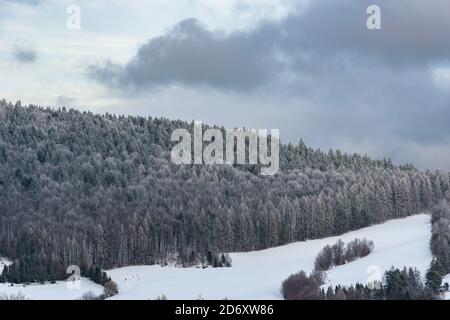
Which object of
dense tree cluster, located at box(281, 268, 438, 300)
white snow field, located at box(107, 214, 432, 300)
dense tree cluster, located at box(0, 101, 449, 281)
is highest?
dense tree cluster, located at box(0, 101, 449, 281)

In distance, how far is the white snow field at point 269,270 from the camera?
116 metres

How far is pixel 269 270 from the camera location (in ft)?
459

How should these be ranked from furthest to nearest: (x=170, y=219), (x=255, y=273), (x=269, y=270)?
(x=170, y=219), (x=269, y=270), (x=255, y=273)

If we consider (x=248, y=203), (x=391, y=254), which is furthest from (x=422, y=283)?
(x=248, y=203)

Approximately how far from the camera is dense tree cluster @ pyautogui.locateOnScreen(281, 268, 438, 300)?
3669 inches

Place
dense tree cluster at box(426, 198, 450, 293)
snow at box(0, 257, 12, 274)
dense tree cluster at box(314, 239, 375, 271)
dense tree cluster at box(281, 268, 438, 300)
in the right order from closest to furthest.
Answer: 1. dense tree cluster at box(281, 268, 438, 300)
2. dense tree cluster at box(426, 198, 450, 293)
3. dense tree cluster at box(314, 239, 375, 271)
4. snow at box(0, 257, 12, 274)

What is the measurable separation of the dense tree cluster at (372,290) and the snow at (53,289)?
35.6 m

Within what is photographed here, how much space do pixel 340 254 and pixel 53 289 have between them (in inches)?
1983

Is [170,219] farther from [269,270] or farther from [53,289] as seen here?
[53,289]

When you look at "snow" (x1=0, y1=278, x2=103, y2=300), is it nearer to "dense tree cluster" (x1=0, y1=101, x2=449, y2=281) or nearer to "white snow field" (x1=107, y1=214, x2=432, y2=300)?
"dense tree cluster" (x1=0, y1=101, x2=449, y2=281)

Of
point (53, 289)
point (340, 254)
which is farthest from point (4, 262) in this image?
point (340, 254)

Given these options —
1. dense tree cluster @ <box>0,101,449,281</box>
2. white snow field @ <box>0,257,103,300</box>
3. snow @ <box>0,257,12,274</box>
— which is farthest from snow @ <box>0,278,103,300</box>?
snow @ <box>0,257,12,274</box>

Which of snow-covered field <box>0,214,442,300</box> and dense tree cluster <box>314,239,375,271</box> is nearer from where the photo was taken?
snow-covered field <box>0,214,442,300</box>

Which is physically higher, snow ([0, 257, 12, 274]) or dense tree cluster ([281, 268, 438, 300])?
snow ([0, 257, 12, 274])
